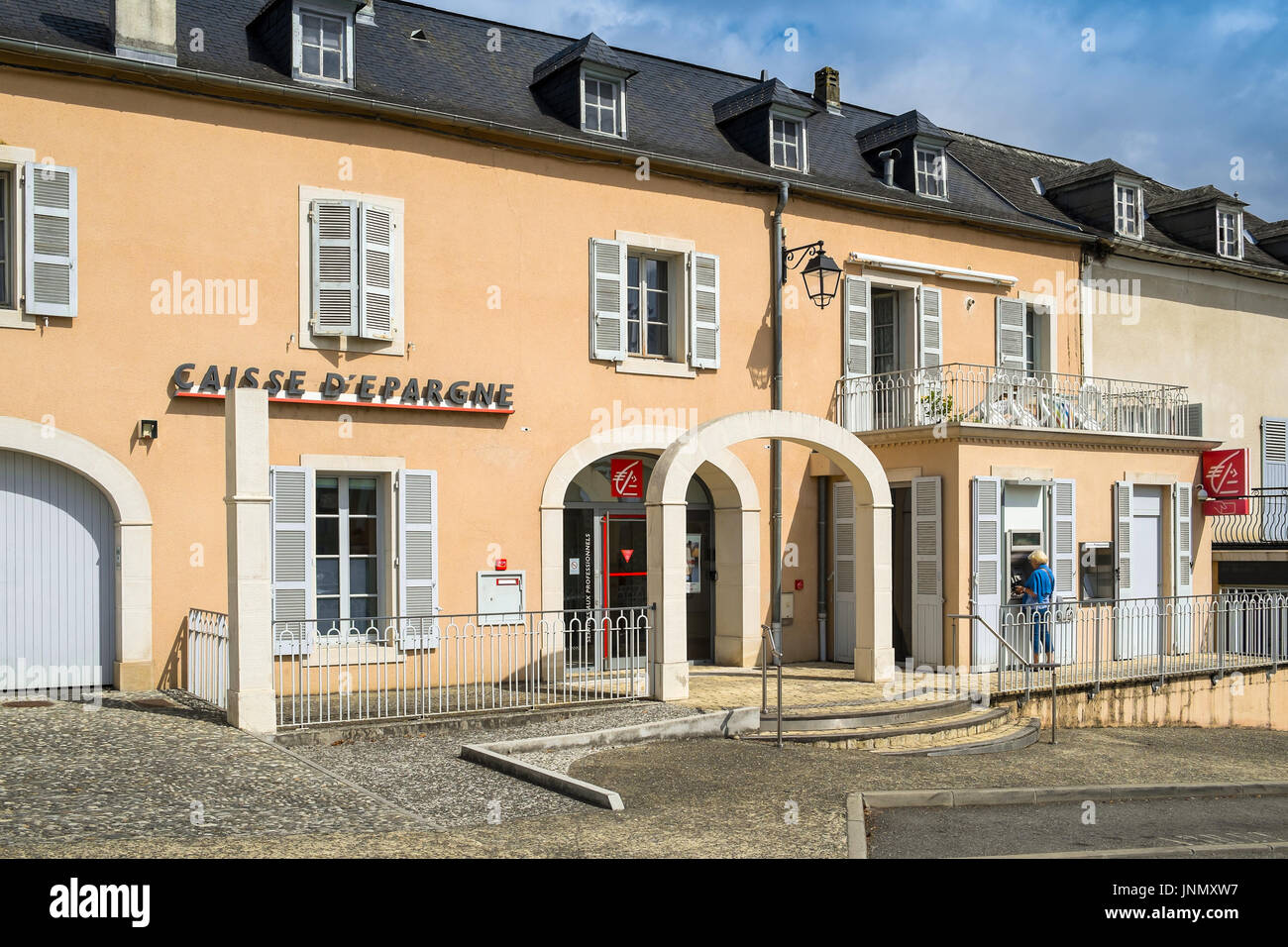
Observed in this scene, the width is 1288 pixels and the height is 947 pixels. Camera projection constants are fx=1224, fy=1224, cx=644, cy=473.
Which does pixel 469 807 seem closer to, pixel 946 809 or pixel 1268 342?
pixel 946 809

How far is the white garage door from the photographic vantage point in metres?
11.1

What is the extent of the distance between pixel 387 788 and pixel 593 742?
7.40ft

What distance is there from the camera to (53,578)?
11.3 metres

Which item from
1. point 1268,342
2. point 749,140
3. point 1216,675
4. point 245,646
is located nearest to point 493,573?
point 245,646

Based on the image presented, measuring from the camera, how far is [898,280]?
54.6 ft

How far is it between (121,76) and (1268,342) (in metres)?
18.0

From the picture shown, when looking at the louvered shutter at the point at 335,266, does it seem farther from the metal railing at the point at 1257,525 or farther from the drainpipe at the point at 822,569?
the metal railing at the point at 1257,525

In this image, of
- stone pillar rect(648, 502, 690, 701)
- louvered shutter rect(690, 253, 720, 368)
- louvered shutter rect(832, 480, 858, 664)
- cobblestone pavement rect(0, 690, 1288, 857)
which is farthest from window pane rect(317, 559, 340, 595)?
louvered shutter rect(832, 480, 858, 664)

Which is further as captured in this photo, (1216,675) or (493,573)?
(1216,675)

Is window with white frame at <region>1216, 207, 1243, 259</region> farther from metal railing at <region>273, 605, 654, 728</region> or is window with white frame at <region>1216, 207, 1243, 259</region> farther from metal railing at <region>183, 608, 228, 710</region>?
metal railing at <region>183, 608, 228, 710</region>

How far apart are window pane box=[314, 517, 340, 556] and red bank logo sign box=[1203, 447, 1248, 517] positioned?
39.6 ft

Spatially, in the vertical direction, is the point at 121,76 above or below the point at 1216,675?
above

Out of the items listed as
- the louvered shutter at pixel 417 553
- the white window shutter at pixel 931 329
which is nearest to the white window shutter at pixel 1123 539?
the white window shutter at pixel 931 329

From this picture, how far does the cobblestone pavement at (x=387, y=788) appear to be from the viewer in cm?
676
